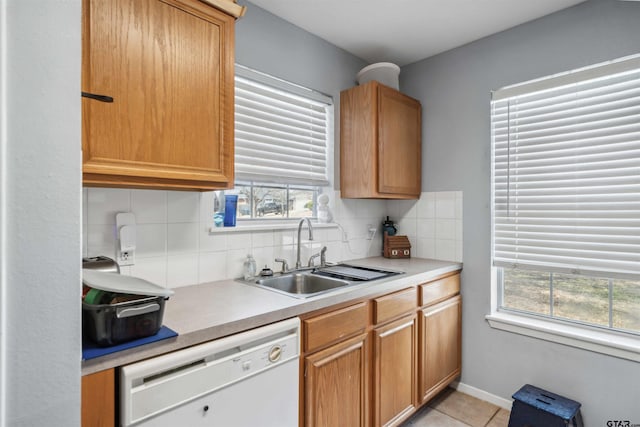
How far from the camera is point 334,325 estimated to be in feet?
5.10

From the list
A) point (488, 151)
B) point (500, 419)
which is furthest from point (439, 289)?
point (488, 151)

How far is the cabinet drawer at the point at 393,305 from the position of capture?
1.78 metres

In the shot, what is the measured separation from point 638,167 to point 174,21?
239 cm

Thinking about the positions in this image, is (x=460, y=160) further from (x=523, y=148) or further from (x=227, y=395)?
(x=227, y=395)

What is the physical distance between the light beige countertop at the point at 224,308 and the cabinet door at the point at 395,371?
0.24m

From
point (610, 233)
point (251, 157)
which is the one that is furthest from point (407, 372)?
point (251, 157)

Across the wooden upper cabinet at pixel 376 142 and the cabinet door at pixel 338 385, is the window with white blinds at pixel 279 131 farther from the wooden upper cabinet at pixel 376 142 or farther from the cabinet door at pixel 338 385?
the cabinet door at pixel 338 385

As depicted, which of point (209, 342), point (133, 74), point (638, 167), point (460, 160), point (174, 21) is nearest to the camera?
point (209, 342)

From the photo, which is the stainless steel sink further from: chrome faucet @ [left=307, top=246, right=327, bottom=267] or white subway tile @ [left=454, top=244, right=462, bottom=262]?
white subway tile @ [left=454, top=244, right=462, bottom=262]

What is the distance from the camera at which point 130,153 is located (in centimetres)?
123

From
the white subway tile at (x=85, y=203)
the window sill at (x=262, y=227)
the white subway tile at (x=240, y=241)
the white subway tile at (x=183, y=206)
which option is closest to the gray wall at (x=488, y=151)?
the window sill at (x=262, y=227)

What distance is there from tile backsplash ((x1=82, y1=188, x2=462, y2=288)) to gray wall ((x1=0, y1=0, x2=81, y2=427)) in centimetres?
99

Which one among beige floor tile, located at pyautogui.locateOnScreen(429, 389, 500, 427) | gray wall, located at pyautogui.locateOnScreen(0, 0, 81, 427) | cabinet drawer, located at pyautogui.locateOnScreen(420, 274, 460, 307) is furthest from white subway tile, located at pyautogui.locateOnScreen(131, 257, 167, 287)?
beige floor tile, located at pyautogui.locateOnScreen(429, 389, 500, 427)

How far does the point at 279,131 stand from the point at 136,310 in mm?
1445
